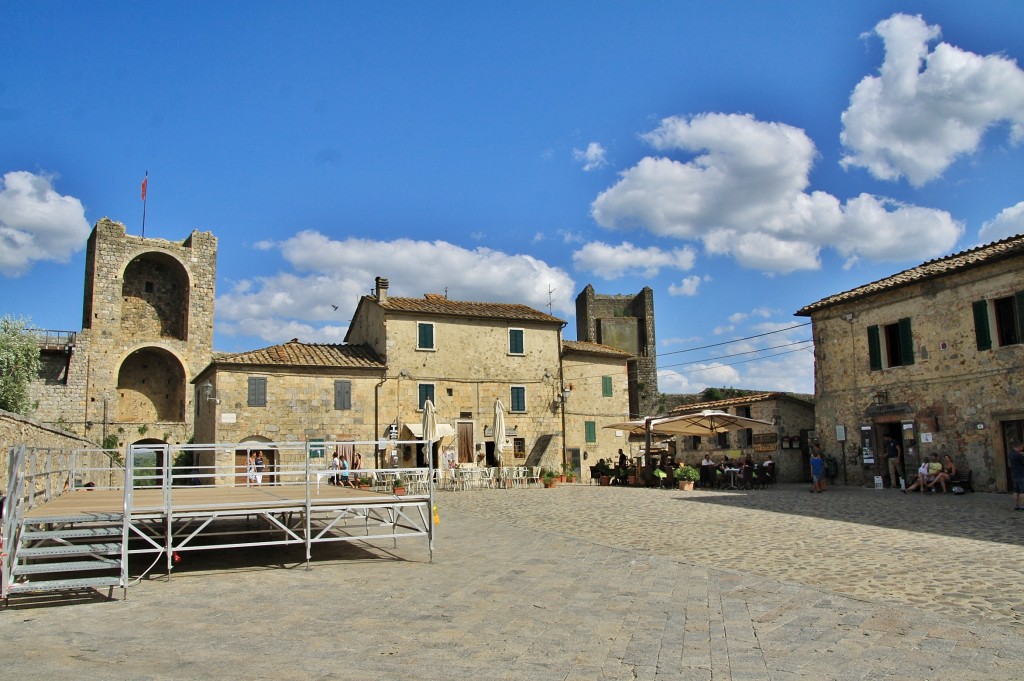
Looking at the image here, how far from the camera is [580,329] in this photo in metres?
49.5

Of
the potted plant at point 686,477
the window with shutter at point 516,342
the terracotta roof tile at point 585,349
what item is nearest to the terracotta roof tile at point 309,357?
the window with shutter at point 516,342

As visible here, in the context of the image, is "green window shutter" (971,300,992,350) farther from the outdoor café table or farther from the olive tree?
the olive tree

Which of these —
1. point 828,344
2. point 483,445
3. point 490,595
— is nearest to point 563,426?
point 483,445

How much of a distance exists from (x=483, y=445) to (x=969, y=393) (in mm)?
17927

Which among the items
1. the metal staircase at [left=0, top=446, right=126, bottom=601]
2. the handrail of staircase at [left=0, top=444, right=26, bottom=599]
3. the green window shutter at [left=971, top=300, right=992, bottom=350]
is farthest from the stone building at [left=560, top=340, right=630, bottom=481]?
the handrail of staircase at [left=0, top=444, right=26, bottom=599]

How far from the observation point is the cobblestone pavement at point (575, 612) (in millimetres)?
5254

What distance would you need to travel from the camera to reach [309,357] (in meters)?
28.5

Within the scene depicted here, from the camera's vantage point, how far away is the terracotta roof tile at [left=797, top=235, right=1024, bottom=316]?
17734 millimetres

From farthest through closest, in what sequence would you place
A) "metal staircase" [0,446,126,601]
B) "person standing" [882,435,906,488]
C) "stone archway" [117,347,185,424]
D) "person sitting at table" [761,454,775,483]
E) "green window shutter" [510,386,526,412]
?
1. "stone archway" [117,347,185,424]
2. "green window shutter" [510,386,526,412]
3. "person sitting at table" [761,454,775,483]
4. "person standing" [882,435,906,488]
5. "metal staircase" [0,446,126,601]

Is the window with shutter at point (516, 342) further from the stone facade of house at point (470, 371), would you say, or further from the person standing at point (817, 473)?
the person standing at point (817, 473)

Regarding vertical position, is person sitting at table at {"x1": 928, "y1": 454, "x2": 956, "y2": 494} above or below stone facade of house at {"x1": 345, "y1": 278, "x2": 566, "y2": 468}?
below

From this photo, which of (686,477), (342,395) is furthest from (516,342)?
(686,477)

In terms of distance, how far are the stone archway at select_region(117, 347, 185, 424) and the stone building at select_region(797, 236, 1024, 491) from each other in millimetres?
35115

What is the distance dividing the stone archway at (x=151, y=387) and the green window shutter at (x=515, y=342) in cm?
2156
